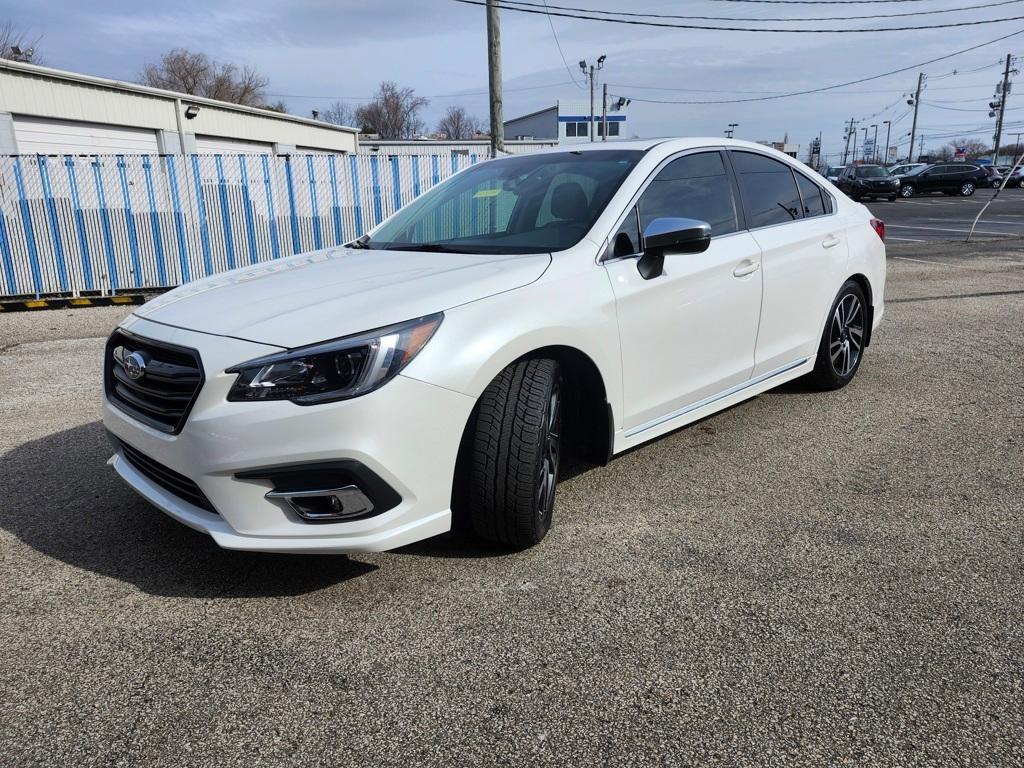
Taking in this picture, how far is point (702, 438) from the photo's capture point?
4273mm

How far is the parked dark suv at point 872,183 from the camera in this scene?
3366 centimetres

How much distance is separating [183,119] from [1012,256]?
2116 centimetres

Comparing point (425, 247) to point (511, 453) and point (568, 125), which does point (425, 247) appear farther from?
point (568, 125)

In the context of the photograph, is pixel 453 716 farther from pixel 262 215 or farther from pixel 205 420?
pixel 262 215

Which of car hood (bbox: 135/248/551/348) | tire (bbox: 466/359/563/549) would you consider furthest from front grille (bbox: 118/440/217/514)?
tire (bbox: 466/359/563/549)

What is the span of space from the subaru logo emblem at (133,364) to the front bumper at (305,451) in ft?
0.58

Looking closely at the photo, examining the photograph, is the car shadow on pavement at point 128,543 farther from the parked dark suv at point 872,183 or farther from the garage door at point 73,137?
the parked dark suv at point 872,183

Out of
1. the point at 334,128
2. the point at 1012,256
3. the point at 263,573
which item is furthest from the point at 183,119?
the point at 263,573

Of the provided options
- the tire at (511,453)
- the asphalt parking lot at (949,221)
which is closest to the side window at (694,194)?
the tire at (511,453)

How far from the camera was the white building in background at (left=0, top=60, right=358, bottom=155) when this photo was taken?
1653 cm

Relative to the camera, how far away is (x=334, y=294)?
9.14 ft

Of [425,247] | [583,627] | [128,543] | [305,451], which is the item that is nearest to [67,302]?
[128,543]

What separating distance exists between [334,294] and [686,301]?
62.9 inches

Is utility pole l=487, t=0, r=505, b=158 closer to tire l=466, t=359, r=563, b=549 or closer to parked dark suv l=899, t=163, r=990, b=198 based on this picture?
tire l=466, t=359, r=563, b=549
